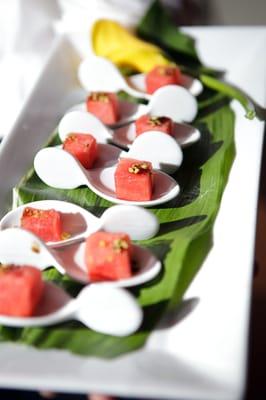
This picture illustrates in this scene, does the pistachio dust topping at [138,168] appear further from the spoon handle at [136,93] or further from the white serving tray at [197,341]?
the spoon handle at [136,93]

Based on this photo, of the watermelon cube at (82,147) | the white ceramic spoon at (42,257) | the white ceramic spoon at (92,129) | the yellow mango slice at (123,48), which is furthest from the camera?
the yellow mango slice at (123,48)

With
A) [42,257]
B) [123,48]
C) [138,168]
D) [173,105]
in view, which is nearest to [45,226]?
[42,257]

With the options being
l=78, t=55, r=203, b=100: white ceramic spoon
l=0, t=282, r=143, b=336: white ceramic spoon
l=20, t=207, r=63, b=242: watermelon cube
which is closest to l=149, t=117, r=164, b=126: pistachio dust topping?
l=78, t=55, r=203, b=100: white ceramic spoon

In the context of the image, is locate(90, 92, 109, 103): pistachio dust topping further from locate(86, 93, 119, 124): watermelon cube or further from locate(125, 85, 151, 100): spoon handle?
locate(125, 85, 151, 100): spoon handle

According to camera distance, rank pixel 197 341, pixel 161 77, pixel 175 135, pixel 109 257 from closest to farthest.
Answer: pixel 197 341 < pixel 109 257 < pixel 175 135 < pixel 161 77

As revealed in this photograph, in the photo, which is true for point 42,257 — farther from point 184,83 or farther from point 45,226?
point 184,83

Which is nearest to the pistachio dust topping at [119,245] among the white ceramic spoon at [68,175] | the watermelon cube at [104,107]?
the white ceramic spoon at [68,175]
